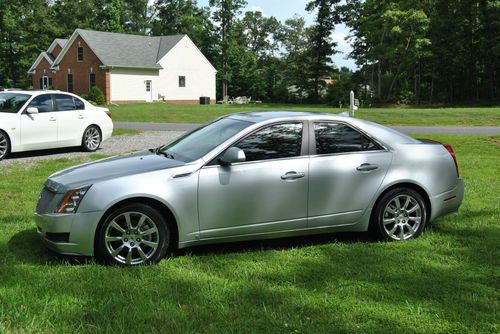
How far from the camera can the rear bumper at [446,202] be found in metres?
6.16

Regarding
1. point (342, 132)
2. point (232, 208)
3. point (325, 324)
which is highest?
point (342, 132)

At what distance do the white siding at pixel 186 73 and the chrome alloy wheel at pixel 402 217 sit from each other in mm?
49617

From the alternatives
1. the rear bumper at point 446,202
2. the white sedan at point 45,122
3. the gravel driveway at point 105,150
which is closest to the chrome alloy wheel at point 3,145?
the white sedan at point 45,122

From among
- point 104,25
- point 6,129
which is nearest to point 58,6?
point 104,25

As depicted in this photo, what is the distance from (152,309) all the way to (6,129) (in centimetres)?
956

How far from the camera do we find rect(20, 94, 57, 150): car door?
41.1ft

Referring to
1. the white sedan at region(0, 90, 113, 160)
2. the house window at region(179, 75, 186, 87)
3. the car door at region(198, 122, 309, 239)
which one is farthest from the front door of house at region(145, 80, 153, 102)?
the car door at region(198, 122, 309, 239)

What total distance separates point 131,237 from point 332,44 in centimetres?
5968

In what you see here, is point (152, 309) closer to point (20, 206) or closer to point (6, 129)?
point (20, 206)

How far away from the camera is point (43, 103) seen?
1287 cm

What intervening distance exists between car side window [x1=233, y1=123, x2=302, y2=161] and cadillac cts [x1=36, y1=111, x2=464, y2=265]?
0.04 ft

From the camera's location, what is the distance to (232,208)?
5.34m

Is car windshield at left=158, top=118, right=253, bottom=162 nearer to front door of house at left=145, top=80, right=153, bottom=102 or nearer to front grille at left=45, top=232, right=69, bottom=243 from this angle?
front grille at left=45, top=232, right=69, bottom=243

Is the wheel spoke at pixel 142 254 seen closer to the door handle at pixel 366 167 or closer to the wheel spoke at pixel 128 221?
the wheel spoke at pixel 128 221
